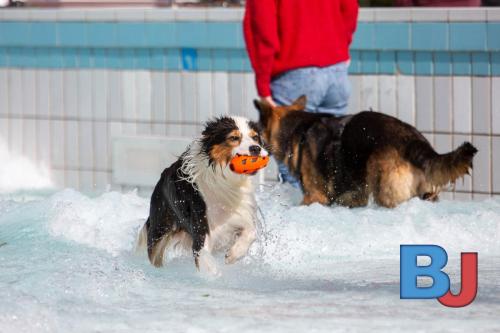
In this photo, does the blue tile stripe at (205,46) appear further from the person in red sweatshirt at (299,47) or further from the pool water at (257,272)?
the pool water at (257,272)

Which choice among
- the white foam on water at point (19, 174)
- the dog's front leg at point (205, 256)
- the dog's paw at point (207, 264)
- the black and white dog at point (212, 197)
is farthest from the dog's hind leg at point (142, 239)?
the white foam on water at point (19, 174)

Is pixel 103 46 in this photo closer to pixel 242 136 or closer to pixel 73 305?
pixel 242 136

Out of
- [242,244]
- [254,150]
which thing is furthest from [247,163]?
[242,244]

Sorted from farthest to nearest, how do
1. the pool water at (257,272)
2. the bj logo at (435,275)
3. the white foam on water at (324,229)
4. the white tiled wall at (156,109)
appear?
the white tiled wall at (156,109) < the white foam on water at (324,229) < the bj logo at (435,275) < the pool water at (257,272)

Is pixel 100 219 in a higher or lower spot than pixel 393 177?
lower

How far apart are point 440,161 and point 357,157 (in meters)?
0.73

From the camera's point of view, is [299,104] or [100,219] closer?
[100,219]

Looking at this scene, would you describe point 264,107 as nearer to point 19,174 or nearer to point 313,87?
point 313,87

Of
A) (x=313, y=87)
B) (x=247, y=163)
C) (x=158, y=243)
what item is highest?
(x=313, y=87)

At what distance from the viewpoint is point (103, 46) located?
434 inches

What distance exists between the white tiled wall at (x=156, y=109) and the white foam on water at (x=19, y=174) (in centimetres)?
8

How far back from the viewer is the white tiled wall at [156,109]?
30.5 feet

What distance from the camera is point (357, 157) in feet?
27.7

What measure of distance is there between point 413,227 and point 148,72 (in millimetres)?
3893
